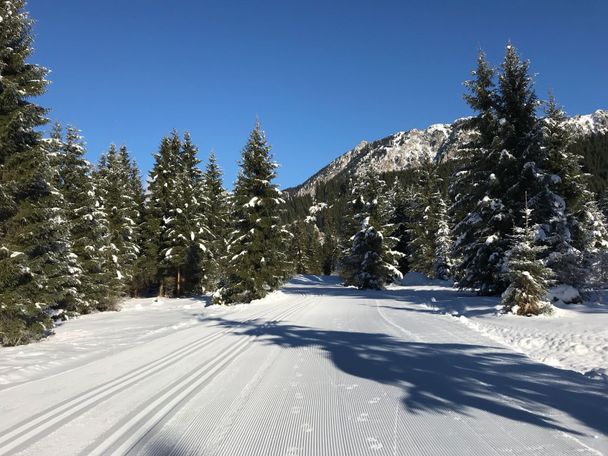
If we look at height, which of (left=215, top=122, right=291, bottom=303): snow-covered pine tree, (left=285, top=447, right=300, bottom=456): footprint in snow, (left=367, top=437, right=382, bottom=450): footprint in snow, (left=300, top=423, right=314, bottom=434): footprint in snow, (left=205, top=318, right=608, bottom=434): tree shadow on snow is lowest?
(left=285, top=447, right=300, bottom=456): footprint in snow

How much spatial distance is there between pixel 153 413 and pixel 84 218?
1987cm

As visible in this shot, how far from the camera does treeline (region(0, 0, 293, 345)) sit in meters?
→ 11.3

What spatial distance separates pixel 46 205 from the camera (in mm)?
12492

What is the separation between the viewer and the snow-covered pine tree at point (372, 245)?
34531 mm

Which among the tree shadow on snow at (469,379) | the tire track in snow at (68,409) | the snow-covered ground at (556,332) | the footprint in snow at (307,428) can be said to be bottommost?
the tire track in snow at (68,409)

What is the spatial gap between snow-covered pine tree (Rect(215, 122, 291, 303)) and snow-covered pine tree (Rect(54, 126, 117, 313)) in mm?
6585

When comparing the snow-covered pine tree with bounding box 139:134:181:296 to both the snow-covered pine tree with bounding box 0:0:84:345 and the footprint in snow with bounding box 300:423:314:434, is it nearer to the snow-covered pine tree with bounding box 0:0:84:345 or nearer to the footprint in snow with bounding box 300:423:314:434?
the snow-covered pine tree with bounding box 0:0:84:345

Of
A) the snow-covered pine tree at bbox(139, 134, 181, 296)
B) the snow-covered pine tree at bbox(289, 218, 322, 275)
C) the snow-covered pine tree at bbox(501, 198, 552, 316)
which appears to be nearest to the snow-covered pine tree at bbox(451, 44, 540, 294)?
the snow-covered pine tree at bbox(501, 198, 552, 316)

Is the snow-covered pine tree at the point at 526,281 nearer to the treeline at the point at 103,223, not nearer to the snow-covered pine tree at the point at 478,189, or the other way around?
the snow-covered pine tree at the point at 478,189

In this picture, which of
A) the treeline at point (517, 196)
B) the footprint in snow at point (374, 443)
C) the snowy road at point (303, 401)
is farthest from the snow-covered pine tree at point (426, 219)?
the footprint in snow at point (374, 443)

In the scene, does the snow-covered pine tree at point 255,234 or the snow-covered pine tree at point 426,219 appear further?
the snow-covered pine tree at point 426,219

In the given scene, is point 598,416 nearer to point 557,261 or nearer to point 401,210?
point 557,261

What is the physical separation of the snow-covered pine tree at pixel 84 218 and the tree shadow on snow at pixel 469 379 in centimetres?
1558

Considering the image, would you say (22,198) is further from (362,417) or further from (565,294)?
(565,294)
